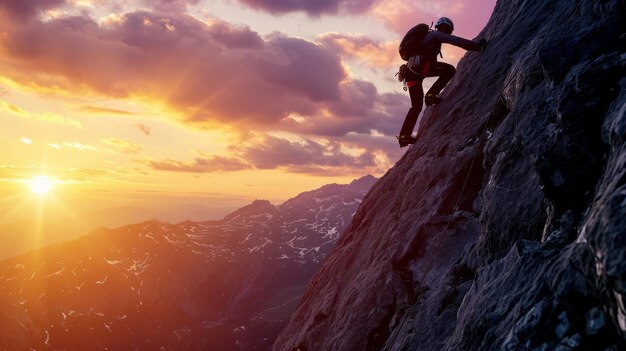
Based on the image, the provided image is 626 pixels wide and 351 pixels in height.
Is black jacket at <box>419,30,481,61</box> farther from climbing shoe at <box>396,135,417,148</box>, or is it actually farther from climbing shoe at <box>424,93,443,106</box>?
climbing shoe at <box>396,135,417,148</box>

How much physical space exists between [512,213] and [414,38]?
12.1 m

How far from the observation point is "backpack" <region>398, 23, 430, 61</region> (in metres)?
20.1

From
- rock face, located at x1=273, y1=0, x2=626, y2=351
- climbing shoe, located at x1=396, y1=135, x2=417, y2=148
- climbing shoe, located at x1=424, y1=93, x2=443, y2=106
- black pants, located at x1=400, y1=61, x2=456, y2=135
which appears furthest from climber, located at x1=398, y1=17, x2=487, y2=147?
climbing shoe, located at x1=396, y1=135, x2=417, y2=148

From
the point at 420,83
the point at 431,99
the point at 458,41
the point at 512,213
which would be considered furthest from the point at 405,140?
the point at 512,213

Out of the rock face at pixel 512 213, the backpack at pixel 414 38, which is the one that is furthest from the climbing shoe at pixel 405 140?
the backpack at pixel 414 38

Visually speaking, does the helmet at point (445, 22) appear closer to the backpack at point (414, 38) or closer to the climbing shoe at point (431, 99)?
the backpack at point (414, 38)

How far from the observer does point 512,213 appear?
1103cm

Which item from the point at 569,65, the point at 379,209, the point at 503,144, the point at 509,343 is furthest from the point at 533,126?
the point at 379,209

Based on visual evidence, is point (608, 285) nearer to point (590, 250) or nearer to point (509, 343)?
point (590, 250)

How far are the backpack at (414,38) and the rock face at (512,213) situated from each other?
3736 millimetres

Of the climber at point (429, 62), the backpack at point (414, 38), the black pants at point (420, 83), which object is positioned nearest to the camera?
the climber at point (429, 62)

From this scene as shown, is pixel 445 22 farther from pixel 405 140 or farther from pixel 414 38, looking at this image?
pixel 405 140

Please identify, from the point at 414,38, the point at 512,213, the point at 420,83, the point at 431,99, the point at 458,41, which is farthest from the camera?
the point at 431,99

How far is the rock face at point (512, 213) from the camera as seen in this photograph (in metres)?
5.93
